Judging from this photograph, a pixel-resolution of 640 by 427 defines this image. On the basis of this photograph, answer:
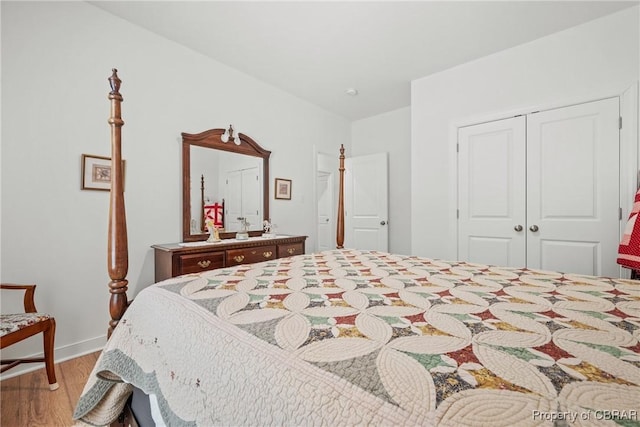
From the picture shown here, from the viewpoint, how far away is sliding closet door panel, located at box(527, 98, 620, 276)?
7.75ft

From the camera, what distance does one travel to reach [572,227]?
253 cm

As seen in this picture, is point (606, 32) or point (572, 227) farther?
point (572, 227)

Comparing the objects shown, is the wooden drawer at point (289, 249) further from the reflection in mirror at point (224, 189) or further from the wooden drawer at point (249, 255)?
the reflection in mirror at point (224, 189)

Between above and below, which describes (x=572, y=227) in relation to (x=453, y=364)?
above

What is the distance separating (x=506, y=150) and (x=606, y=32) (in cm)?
111

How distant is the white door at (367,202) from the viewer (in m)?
4.59

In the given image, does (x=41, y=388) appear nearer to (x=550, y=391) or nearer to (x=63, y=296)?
(x=63, y=296)

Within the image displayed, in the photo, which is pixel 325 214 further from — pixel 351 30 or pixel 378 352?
pixel 378 352

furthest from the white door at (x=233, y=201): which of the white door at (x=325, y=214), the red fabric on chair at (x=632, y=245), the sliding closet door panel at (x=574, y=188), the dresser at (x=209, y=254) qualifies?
the red fabric on chair at (x=632, y=245)

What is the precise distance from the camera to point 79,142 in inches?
86.0

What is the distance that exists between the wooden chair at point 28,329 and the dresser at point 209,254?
78cm

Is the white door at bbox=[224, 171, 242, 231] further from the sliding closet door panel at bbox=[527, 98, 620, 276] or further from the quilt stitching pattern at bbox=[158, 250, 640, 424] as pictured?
the sliding closet door panel at bbox=[527, 98, 620, 276]

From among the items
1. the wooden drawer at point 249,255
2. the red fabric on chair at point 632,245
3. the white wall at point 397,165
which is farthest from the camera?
the white wall at point 397,165

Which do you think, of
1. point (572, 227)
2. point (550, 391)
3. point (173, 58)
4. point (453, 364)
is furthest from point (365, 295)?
point (173, 58)
